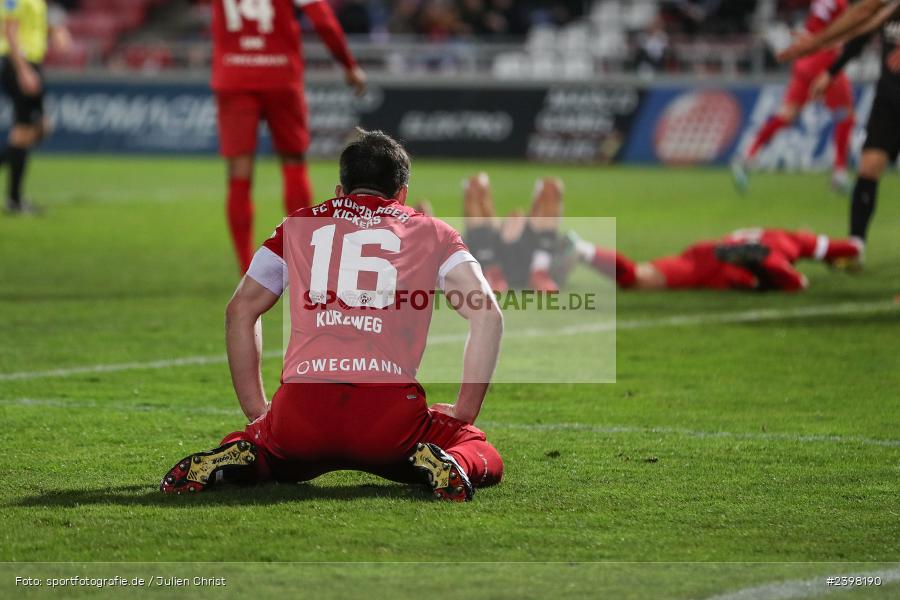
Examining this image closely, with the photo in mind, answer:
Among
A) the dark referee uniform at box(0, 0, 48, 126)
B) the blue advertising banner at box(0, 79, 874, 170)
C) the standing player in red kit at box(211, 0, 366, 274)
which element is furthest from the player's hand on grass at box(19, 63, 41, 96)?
the blue advertising banner at box(0, 79, 874, 170)

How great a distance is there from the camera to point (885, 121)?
32.0ft

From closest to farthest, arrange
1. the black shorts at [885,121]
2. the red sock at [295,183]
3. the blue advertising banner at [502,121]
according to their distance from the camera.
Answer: the black shorts at [885,121]
the red sock at [295,183]
the blue advertising banner at [502,121]

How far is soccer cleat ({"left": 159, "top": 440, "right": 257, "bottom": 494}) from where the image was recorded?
15.1 ft

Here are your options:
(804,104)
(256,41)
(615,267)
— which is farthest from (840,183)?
(256,41)

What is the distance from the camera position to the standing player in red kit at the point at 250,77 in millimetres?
9953

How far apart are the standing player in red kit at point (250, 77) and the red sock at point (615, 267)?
79.1 inches

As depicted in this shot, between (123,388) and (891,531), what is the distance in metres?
3.62

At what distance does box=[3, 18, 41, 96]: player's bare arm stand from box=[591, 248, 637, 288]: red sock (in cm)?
756

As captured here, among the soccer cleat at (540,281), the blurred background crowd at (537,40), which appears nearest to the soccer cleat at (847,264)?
the soccer cleat at (540,281)

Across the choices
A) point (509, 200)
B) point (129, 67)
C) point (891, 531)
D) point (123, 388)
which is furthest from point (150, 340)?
point (129, 67)

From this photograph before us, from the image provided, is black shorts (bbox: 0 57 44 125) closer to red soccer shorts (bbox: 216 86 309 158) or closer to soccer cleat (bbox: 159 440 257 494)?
red soccer shorts (bbox: 216 86 309 158)

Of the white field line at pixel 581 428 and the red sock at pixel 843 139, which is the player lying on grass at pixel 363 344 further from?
the red sock at pixel 843 139

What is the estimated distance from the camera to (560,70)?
26.1 m

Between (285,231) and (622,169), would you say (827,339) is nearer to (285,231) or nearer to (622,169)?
(285,231)
